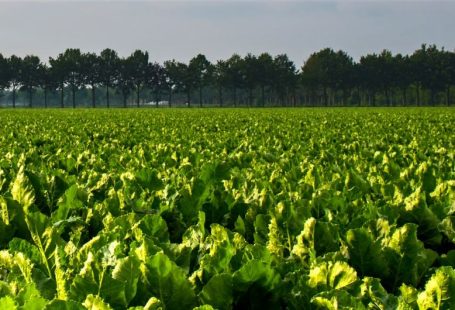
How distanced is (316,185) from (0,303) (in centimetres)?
283

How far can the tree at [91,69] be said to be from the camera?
5005 inches

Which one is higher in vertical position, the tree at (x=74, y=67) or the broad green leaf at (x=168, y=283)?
the tree at (x=74, y=67)

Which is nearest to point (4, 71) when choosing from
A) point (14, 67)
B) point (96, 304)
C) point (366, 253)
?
point (14, 67)

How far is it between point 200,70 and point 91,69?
2534cm

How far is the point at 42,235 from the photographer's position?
6.33 feet

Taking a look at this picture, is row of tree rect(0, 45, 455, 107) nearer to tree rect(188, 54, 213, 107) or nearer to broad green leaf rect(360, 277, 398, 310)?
tree rect(188, 54, 213, 107)

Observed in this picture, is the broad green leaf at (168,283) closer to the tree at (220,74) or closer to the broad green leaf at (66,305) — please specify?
the broad green leaf at (66,305)

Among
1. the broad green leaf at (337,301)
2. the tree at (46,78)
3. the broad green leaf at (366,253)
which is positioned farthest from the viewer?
the tree at (46,78)

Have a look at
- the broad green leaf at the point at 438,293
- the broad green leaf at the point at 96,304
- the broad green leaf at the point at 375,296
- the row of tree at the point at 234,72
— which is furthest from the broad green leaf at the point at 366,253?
the row of tree at the point at 234,72

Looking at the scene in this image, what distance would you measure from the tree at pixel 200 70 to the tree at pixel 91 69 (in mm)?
21798

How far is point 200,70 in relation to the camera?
12769 cm

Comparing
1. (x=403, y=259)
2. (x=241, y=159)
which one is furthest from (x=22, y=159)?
(x=403, y=259)

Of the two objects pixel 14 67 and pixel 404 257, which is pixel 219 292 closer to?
pixel 404 257

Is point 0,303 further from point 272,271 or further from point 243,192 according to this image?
point 243,192
